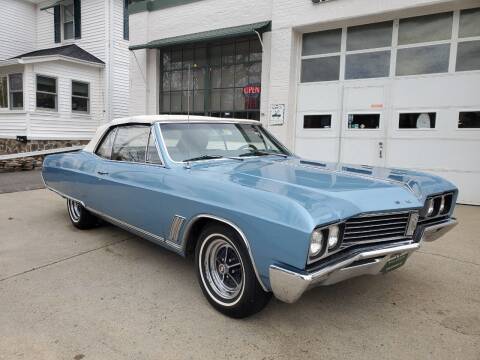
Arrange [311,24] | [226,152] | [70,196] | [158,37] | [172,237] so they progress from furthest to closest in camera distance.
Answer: [158,37] < [311,24] < [70,196] < [226,152] < [172,237]

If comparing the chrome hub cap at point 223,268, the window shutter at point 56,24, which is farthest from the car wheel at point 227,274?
the window shutter at point 56,24

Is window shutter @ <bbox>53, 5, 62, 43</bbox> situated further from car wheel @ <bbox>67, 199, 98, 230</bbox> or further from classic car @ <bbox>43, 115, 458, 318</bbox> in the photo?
classic car @ <bbox>43, 115, 458, 318</bbox>

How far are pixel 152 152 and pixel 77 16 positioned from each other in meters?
14.6

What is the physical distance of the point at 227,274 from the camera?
117 inches

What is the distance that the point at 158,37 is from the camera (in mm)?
11531

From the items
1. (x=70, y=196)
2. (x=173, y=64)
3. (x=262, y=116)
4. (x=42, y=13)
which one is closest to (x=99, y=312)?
(x=70, y=196)

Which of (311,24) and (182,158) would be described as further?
(311,24)

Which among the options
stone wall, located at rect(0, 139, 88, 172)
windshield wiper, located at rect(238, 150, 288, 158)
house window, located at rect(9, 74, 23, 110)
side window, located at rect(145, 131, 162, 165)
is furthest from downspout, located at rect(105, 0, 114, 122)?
windshield wiper, located at rect(238, 150, 288, 158)

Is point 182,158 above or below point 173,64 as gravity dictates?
below

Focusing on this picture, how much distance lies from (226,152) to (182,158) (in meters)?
0.50

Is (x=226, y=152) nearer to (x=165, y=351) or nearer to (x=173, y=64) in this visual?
(x=165, y=351)

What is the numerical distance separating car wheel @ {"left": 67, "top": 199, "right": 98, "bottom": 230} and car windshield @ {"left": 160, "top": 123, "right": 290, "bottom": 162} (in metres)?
2.09

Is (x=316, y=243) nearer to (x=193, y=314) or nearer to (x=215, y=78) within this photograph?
(x=193, y=314)

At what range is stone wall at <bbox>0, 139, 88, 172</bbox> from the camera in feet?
38.5
